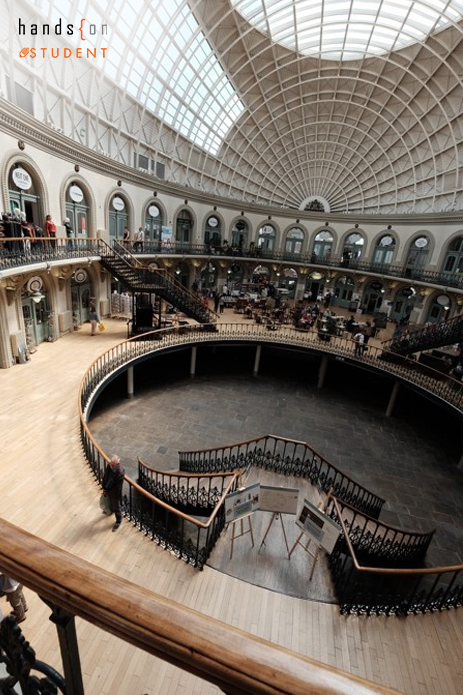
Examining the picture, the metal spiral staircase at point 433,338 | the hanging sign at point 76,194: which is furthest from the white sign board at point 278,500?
the hanging sign at point 76,194

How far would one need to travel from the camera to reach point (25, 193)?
45.9ft

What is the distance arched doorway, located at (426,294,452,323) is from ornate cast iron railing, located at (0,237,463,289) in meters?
1.42

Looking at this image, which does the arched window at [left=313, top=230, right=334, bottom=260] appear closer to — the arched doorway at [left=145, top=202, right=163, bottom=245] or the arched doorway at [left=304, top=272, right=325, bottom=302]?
the arched doorway at [left=304, top=272, right=325, bottom=302]

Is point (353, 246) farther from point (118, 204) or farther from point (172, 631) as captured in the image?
Answer: point (172, 631)

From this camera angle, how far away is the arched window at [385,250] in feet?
92.3

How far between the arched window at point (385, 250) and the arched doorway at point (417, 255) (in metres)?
1.83

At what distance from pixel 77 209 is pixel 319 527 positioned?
728 inches

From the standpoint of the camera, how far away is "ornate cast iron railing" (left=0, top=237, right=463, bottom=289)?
452 inches

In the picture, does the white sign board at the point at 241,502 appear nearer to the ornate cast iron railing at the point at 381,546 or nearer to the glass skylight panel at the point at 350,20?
the ornate cast iron railing at the point at 381,546

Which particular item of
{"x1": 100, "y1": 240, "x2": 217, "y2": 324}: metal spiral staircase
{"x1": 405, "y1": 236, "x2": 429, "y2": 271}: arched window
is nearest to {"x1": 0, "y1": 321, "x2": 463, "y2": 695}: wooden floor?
{"x1": 100, "y1": 240, "x2": 217, "y2": 324}: metal spiral staircase

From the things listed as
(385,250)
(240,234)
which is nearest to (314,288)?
(385,250)

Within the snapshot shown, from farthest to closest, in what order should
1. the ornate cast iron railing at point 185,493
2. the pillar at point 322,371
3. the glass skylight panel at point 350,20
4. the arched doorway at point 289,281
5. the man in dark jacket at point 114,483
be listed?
the arched doorway at point 289,281
the pillar at point 322,371
the glass skylight panel at point 350,20
the ornate cast iron railing at point 185,493
the man in dark jacket at point 114,483

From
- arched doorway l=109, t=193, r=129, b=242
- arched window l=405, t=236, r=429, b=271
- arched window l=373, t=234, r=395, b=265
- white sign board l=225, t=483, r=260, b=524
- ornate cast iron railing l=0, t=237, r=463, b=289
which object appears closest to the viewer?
white sign board l=225, t=483, r=260, b=524

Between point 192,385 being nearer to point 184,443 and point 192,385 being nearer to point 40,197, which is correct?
point 184,443
